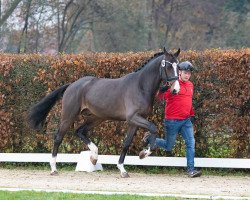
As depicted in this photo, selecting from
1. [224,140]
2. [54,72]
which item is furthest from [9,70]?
[224,140]

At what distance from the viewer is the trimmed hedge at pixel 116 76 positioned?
37.4ft

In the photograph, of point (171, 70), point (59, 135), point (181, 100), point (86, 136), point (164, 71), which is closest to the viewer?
point (171, 70)

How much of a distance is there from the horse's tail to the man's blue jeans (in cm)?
208

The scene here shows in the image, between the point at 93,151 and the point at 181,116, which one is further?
the point at 93,151

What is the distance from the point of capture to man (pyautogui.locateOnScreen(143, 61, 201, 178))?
35.3 feet

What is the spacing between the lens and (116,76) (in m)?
12.0

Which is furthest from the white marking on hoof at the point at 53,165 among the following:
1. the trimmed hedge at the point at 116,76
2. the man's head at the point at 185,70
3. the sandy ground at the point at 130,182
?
the man's head at the point at 185,70

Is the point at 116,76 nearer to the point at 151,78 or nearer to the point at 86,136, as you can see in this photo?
the point at 86,136

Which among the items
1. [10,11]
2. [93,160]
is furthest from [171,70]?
[10,11]

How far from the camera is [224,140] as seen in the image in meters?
11.8

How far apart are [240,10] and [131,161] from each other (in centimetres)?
3719

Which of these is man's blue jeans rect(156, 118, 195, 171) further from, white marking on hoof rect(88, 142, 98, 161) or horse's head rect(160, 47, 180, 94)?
white marking on hoof rect(88, 142, 98, 161)

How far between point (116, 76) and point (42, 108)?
150cm

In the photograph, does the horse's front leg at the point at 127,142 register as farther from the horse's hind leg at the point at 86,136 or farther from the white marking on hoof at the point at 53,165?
the white marking on hoof at the point at 53,165
